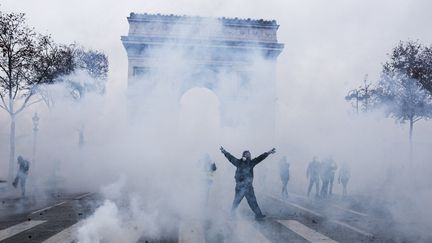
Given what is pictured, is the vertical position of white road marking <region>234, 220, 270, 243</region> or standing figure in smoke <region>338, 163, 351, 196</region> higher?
standing figure in smoke <region>338, 163, 351, 196</region>

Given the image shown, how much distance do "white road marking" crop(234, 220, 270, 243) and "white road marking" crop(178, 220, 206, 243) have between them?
2.26ft

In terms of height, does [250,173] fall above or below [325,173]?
above

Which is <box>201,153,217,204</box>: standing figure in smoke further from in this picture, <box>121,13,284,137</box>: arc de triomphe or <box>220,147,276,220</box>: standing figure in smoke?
<box>121,13,284,137</box>: arc de triomphe

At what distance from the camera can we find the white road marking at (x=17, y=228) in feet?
24.6

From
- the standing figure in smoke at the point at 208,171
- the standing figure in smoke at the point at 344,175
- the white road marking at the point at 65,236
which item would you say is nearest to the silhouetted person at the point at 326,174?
the standing figure in smoke at the point at 344,175

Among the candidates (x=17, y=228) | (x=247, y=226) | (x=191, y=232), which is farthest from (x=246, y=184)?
(x=17, y=228)

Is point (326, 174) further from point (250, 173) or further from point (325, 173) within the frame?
point (250, 173)

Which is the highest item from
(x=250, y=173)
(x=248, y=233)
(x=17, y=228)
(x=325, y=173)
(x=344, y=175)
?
(x=250, y=173)

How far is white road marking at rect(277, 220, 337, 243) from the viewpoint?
7241mm

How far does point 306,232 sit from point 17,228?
5.41 meters

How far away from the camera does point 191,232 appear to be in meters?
7.85

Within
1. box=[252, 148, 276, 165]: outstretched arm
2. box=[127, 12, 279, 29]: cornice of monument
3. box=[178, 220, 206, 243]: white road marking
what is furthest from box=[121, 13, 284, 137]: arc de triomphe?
box=[178, 220, 206, 243]: white road marking

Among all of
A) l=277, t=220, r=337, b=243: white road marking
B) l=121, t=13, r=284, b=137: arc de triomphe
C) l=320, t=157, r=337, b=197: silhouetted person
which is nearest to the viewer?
l=277, t=220, r=337, b=243: white road marking

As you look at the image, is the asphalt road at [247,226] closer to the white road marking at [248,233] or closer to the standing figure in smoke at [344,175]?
the white road marking at [248,233]
